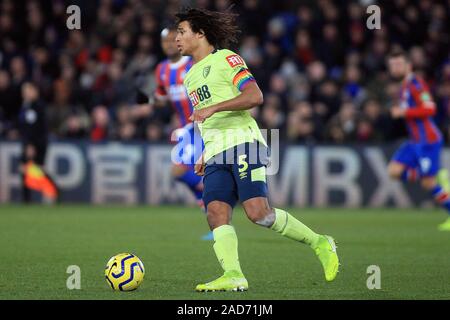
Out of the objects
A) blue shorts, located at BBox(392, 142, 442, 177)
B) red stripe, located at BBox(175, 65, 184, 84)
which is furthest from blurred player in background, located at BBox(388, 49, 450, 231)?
red stripe, located at BBox(175, 65, 184, 84)

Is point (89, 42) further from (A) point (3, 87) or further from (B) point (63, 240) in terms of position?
(B) point (63, 240)

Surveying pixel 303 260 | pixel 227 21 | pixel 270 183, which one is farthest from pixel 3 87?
pixel 227 21

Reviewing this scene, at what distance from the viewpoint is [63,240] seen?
12117 mm

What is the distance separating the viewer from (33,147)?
1877 centimetres

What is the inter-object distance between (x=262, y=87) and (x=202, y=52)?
1223 cm

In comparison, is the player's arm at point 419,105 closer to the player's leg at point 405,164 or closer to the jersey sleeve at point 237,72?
the player's leg at point 405,164

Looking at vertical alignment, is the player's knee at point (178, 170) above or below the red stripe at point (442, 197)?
above

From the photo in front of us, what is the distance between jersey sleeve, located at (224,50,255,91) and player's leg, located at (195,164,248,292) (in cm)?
66

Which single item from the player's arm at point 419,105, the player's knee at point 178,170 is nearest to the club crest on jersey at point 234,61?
the player's knee at point 178,170

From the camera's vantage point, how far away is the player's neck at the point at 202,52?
8.09m

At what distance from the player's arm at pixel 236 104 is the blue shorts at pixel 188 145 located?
458 cm

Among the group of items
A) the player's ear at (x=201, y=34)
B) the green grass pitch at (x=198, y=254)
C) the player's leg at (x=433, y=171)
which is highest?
the player's ear at (x=201, y=34)

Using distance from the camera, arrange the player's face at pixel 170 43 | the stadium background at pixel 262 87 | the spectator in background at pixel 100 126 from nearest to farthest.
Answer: the player's face at pixel 170 43 → the stadium background at pixel 262 87 → the spectator in background at pixel 100 126

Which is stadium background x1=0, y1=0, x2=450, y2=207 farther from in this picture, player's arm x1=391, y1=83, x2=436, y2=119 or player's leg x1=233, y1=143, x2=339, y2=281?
player's leg x1=233, y1=143, x2=339, y2=281
